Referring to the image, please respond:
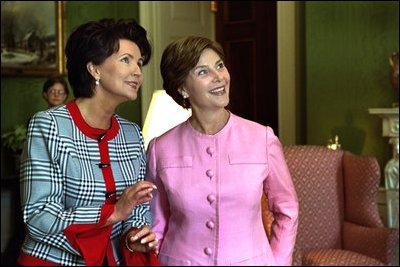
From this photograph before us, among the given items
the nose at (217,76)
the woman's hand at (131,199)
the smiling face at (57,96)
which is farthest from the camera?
the smiling face at (57,96)

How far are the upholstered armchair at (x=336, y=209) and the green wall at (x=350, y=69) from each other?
0.62m

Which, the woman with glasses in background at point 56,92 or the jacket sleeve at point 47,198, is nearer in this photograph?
the jacket sleeve at point 47,198

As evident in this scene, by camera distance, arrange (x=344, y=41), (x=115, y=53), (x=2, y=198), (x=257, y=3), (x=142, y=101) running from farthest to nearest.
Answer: (x=257, y=3)
(x=142, y=101)
(x=2, y=198)
(x=344, y=41)
(x=115, y=53)

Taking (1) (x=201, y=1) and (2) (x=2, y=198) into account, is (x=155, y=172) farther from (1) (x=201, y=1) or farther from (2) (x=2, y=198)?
(1) (x=201, y=1)

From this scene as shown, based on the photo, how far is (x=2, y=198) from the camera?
348cm

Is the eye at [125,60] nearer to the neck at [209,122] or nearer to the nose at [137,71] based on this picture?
the nose at [137,71]

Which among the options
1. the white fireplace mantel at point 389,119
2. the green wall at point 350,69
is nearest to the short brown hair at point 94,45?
the white fireplace mantel at point 389,119

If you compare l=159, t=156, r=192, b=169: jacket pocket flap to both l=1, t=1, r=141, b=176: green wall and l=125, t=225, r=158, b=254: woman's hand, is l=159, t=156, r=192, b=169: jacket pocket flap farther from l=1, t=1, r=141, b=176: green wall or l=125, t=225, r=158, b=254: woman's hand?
l=1, t=1, r=141, b=176: green wall

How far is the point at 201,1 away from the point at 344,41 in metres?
1.37

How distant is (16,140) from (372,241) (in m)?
2.04

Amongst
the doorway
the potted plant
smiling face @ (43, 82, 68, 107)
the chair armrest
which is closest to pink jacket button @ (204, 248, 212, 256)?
smiling face @ (43, 82, 68, 107)

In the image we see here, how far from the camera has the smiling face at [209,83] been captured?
82 cm

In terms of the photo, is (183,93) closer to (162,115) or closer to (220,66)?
(220,66)

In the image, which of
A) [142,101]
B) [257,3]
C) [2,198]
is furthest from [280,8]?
[2,198]
